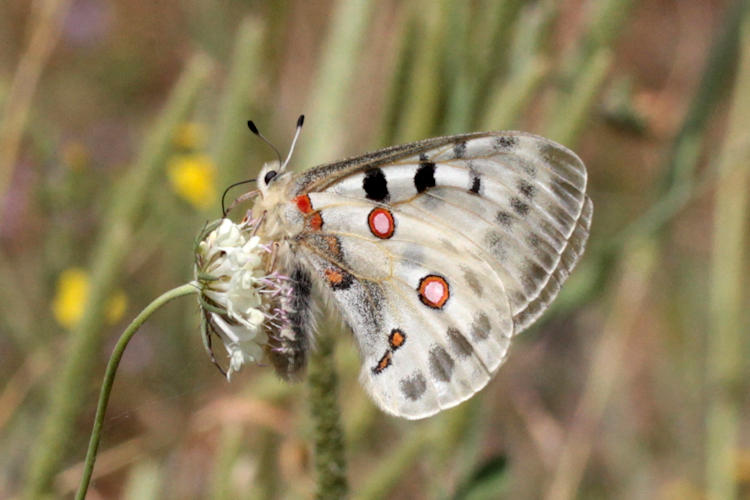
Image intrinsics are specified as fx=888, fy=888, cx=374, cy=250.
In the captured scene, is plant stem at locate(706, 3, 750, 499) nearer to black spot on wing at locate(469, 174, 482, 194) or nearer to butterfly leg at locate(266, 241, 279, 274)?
black spot on wing at locate(469, 174, 482, 194)

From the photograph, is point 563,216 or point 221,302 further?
point 563,216

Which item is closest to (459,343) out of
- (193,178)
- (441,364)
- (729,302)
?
(441,364)

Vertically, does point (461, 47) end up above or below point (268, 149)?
above

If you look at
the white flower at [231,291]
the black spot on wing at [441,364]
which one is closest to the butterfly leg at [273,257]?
the white flower at [231,291]

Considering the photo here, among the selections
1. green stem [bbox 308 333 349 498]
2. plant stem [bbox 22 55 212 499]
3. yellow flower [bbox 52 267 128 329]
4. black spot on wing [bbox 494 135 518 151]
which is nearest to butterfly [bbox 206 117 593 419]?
black spot on wing [bbox 494 135 518 151]

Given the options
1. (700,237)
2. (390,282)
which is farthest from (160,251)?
(700,237)

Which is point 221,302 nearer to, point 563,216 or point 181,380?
point 563,216

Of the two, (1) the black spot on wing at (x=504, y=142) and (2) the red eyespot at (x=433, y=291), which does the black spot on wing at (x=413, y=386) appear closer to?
(2) the red eyespot at (x=433, y=291)
